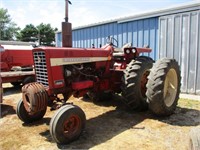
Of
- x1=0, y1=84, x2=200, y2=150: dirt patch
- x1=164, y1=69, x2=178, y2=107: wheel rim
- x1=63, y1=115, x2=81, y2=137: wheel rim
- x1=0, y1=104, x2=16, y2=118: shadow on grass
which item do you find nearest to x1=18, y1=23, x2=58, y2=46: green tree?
x1=0, y1=104, x2=16, y2=118: shadow on grass

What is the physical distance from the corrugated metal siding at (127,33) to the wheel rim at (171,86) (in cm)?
293

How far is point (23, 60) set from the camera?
9.27 m

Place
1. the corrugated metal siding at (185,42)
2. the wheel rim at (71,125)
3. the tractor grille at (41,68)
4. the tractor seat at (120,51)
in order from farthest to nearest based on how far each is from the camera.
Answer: the corrugated metal siding at (185,42)
the tractor seat at (120,51)
the tractor grille at (41,68)
the wheel rim at (71,125)

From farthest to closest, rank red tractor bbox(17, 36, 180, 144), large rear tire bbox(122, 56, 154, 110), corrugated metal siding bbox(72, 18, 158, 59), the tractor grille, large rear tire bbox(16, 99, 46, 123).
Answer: corrugated metal siding bbox(72, 18, 158, 59)
large rear tire bbox(122, 56, 154, 110)
large rear tire bbox(16, 99, 46, 123)
the tractor grille
red tractor bbox(17, 36, 180, 144)

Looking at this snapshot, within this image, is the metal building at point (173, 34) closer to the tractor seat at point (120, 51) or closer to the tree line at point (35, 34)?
the tractor seat at point (120, 51)

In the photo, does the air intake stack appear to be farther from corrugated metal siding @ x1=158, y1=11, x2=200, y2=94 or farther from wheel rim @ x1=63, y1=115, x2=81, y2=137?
corrugated metal siding @ x1=158, y1=11, x2=200, y2=94

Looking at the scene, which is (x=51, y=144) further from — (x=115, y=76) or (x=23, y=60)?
(x=23, y=60)

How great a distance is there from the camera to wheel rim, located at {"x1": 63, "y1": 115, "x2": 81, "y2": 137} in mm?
3496

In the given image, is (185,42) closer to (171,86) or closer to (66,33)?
(171,86)

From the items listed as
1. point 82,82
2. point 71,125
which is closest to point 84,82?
point 82,82

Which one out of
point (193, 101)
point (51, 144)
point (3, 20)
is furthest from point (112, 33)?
point (3, 20)

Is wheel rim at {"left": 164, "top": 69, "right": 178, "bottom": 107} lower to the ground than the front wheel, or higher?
higher

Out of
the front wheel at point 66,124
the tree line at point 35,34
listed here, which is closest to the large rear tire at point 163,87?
the front wheel at point 66,124

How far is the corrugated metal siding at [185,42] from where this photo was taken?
677 cm
